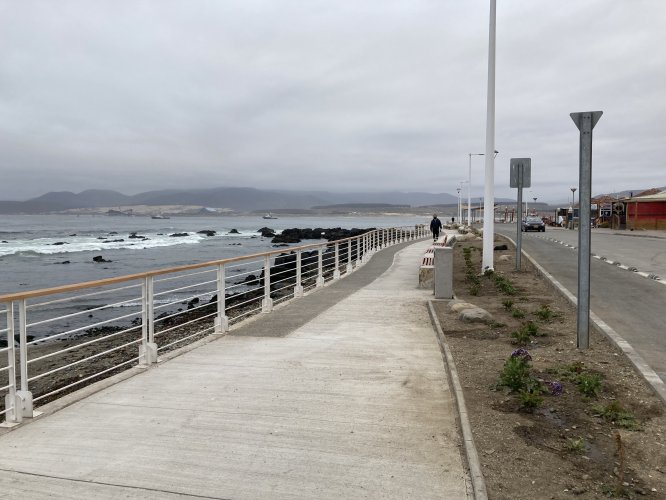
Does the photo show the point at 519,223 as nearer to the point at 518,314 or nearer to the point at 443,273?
the point at 443,273

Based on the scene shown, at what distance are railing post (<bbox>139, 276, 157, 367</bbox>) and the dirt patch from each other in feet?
11.3

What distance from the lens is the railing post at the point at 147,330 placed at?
638 centimetres

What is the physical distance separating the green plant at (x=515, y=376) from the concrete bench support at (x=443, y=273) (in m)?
5.88

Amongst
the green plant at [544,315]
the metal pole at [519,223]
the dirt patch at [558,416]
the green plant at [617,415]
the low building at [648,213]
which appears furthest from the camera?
the low building at [648,213]

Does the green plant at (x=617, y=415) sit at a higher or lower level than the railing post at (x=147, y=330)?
lower

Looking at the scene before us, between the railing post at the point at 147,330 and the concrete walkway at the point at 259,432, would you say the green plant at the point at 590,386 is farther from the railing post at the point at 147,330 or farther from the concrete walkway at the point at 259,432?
the railing post at the point at 147,330

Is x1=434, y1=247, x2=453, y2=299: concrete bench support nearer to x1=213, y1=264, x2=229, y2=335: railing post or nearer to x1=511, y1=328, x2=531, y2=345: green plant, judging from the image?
x1=511, y1=328, x2=531, y2=345: green plant

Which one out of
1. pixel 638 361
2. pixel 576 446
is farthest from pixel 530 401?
pixel 638 361

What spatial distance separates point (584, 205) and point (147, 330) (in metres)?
5.40

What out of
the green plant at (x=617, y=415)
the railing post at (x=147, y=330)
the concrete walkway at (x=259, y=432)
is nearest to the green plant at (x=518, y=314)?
the concrete walkway at (x=259, y=432)

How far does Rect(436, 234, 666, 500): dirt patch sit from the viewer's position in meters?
3.62

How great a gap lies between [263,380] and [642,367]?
156 inches

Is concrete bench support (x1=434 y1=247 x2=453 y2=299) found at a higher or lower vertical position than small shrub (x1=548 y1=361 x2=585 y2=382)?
higher

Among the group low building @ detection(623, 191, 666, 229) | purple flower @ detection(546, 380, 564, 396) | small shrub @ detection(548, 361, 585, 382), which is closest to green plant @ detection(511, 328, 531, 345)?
small shrub @ detection(548, 361, 585, 382)
